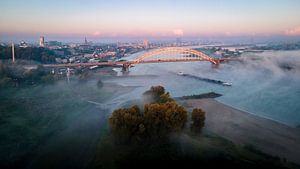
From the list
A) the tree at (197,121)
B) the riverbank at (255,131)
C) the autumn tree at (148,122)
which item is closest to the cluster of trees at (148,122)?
the autumn tree at (148,122)

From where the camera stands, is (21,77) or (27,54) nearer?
(21,77)

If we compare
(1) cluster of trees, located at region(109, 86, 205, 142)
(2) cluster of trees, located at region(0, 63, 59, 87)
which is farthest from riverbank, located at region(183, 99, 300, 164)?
(2) cluster of trees, located at region(0, 63, 59, 87)

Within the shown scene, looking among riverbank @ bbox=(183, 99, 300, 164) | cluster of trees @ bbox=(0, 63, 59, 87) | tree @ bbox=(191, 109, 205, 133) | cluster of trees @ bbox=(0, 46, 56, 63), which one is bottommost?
riverbank @ bbox=(183, 99, 300, 164)

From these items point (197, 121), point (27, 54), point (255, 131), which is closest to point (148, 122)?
point (197, 121)

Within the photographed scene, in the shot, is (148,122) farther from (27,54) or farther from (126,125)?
(27,54)

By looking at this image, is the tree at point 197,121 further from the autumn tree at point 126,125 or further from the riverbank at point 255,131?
the autumn tree at point 126,125

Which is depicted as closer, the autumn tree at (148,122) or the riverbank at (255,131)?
the autumn tree at (148,122)

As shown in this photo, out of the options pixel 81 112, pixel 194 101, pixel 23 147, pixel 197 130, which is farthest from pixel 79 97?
pixel 197 130

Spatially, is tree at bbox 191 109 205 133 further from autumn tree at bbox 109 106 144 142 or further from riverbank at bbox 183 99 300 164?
autumn tree at bbox 109 106 144 142
